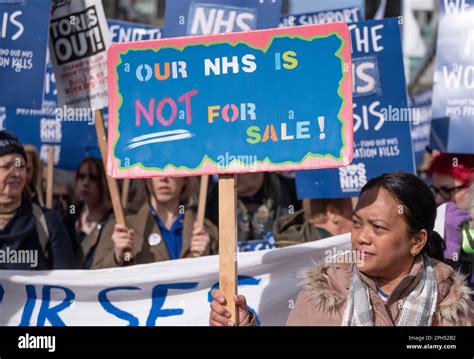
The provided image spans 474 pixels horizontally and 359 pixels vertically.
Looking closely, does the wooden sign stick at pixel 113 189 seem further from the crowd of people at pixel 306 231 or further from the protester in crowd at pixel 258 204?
the protester in crowd at pixel 258 204

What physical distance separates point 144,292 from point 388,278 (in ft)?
5.05

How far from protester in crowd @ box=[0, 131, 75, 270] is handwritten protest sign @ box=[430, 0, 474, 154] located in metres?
2.39

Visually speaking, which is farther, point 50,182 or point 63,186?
point 63,186

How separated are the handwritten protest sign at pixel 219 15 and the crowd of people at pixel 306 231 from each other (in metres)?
0.89

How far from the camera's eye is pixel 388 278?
3.81m

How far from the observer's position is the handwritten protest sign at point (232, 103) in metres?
3.89

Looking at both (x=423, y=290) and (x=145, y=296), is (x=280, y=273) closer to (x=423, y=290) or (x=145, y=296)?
(x=145, y=296)

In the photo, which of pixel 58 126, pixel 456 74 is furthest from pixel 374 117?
pixel 58 126

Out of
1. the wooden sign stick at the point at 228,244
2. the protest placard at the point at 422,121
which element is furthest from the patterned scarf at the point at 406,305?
the protest placard at the point at 422,121

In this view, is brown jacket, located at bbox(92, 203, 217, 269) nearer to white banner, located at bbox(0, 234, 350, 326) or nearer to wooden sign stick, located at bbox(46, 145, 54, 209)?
white banner, located at bbox(0, 234, 350, 326)

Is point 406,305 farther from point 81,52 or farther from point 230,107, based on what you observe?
point 81,52

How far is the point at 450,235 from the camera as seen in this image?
4.96 meters

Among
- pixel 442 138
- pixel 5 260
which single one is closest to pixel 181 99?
pixel 5 260
